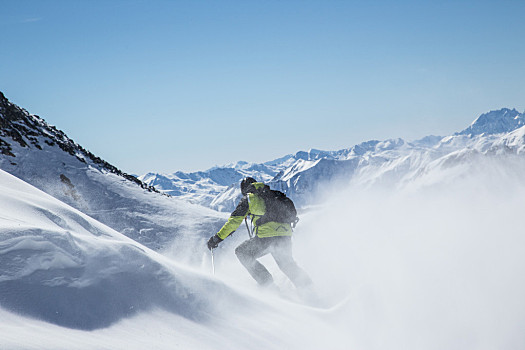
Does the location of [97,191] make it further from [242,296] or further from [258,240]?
[242,296]

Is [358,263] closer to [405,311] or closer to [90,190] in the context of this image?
[405,311]

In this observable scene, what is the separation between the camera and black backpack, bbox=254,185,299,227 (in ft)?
22.1

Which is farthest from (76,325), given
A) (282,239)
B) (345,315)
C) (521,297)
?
(521,297)

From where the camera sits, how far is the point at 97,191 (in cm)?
1864

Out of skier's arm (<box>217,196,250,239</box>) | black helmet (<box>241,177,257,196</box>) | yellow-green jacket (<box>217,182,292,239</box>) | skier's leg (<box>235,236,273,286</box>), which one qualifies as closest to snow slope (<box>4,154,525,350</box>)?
skier's leg (<box>235,236,273,286</box>)

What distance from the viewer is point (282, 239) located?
267 inches

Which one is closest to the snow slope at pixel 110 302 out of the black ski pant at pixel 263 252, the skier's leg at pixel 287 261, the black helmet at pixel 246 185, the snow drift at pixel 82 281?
the snow drift at pixel 82 281

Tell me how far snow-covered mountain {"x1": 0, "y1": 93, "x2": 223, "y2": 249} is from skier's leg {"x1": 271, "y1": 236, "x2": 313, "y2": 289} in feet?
29.2

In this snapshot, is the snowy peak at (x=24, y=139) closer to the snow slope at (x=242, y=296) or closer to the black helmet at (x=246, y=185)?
the snow slope at (x=242, y=296)

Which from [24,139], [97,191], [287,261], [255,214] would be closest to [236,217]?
[255,214]

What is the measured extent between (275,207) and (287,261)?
41.0 inches

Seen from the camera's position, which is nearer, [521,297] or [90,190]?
[521,297]

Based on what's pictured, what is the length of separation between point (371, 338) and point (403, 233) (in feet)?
16.4

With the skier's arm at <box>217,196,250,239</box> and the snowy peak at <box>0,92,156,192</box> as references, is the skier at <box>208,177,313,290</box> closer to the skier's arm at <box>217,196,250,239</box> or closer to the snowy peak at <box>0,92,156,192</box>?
the skier's arm at <box>217,196,250,239</box>
